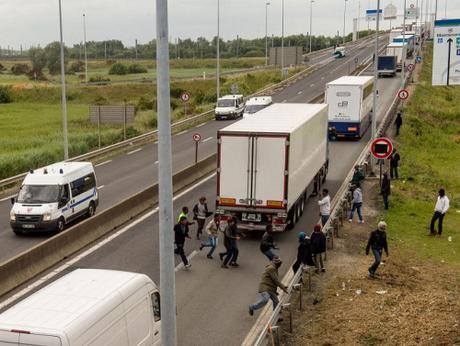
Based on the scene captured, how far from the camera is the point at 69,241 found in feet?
61.1

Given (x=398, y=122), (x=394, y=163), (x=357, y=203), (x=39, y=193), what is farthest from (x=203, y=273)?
(x=398, y=122)

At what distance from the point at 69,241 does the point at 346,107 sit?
23096mm

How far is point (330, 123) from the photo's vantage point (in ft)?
127

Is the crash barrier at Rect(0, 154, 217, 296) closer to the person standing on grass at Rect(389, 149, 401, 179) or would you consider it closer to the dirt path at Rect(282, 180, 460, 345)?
the dirt path at Rect(282, 180, 460, 345)

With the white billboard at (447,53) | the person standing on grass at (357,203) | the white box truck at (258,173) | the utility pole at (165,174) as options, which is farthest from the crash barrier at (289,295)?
the white billboard at (447,53)

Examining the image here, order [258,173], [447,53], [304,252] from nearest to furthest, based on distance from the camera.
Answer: [304,252] < [258,173] < [447,53]

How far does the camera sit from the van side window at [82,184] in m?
21.9

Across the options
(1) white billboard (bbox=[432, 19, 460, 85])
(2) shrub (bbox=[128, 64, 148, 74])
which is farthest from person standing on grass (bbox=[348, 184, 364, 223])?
(2) shrub (bbox=[128, 64, 148, 74])

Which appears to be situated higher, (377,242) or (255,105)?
(255,105)

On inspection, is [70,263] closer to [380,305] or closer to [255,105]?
[380,305]

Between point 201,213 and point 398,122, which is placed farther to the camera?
point 398,122

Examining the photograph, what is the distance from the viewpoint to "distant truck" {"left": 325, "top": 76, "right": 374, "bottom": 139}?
123 ft

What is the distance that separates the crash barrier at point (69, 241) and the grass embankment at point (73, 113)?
11.8 metres

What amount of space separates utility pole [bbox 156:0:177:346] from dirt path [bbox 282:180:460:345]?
4752 millimetres
